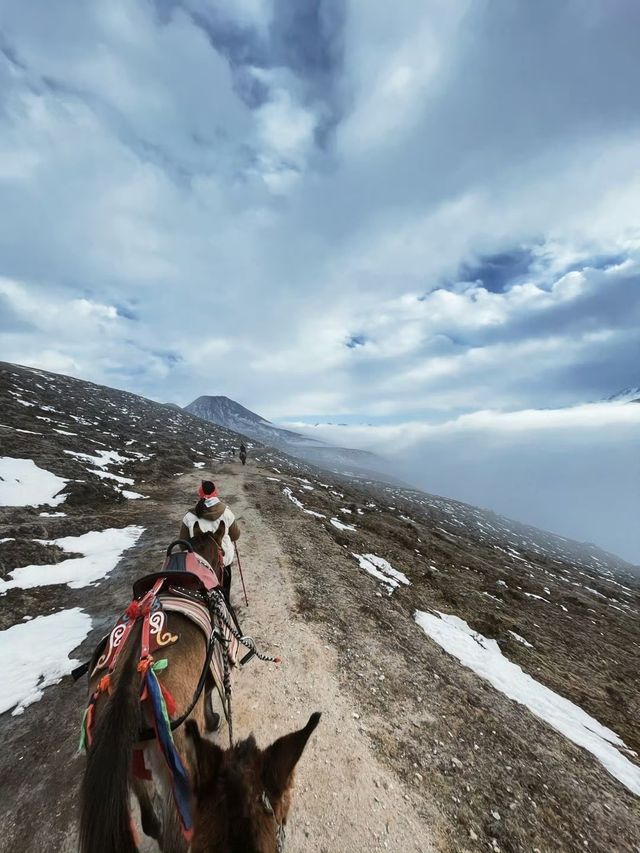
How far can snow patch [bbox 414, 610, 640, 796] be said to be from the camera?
6.80 metres

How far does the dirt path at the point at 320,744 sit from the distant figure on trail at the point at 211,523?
6.79ft

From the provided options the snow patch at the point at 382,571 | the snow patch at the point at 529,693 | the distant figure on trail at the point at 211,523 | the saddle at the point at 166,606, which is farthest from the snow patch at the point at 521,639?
the saddle at the point at 166,606

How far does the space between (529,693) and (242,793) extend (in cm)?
969

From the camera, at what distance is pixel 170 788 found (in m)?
2.75

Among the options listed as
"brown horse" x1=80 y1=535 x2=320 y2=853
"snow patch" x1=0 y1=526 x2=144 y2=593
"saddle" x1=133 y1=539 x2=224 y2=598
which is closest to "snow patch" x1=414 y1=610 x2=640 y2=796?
"saddle" x1=133 y1=539 x2=224 y2=598

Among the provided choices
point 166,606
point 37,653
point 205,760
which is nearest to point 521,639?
point 166,606

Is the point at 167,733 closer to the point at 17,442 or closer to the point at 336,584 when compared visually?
the point at 336,584

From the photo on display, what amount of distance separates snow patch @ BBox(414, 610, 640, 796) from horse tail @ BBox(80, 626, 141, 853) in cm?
886

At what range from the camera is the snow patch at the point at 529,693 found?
22.3 ft

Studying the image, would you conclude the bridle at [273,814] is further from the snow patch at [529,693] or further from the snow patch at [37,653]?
the snow patch at [529,693]

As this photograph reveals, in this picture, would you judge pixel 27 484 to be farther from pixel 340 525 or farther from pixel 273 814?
pixel 273 814

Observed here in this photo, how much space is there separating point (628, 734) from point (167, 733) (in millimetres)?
11406

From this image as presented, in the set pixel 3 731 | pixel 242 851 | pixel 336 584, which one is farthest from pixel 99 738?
pixel 336 584

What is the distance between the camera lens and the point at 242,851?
76.9 inches
